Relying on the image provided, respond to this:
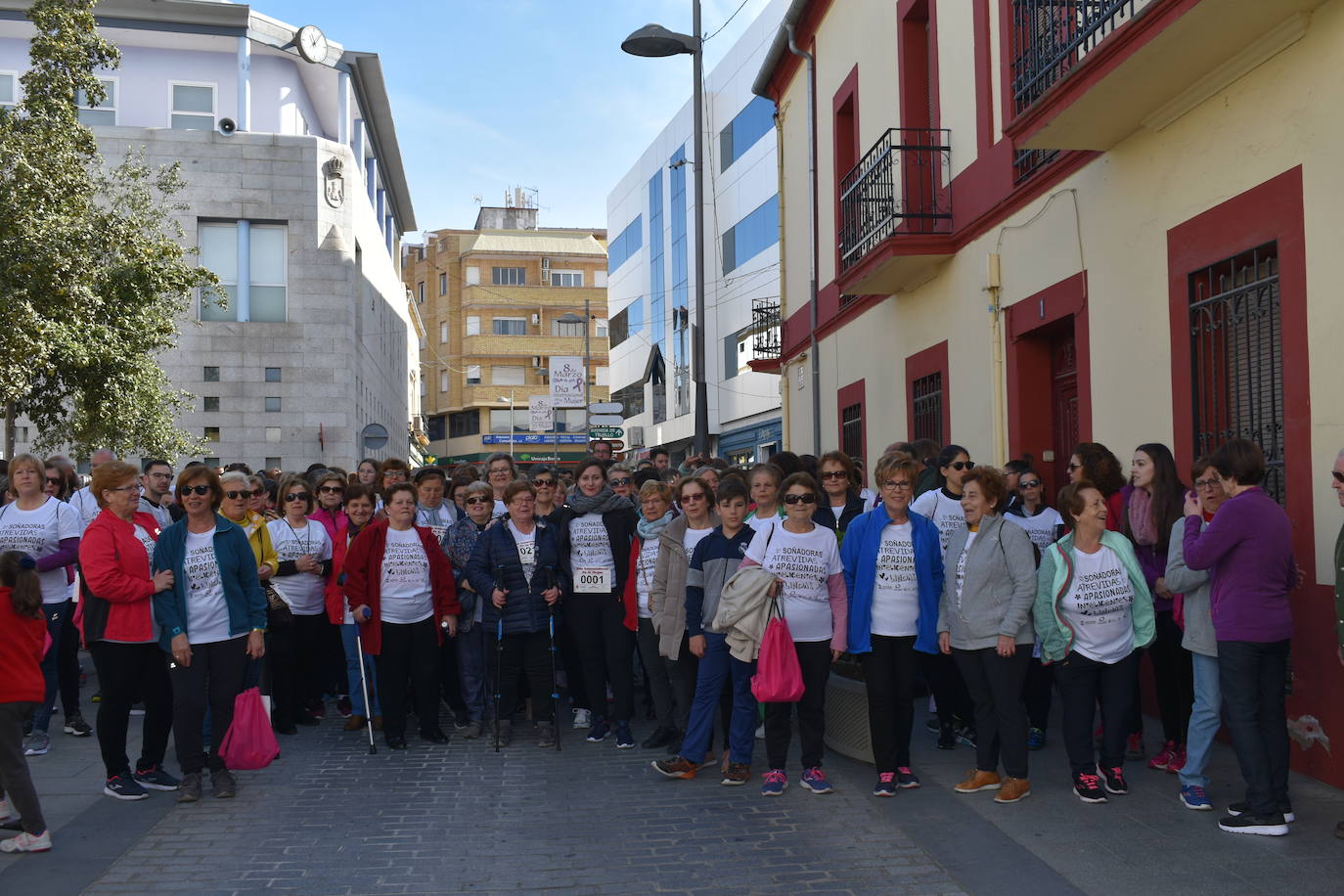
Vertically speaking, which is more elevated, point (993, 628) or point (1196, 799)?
point (993, 628)

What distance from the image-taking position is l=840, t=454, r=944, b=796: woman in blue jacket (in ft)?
22.0

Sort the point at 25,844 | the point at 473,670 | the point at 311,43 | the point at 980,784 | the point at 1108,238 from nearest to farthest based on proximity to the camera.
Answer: the point at 25,844 → the point at 980,784 → the point at 473,670 → the point at 1108,238 → the point at 311,43

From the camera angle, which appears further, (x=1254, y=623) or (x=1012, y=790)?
(x=1012, y=790)

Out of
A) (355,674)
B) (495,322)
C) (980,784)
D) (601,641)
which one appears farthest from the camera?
(495,322)

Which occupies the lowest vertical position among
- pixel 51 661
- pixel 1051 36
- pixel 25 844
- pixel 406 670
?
pixel 25 844

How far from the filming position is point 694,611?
23.5 ft

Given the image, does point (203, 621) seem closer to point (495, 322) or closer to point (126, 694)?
point (126, 694)

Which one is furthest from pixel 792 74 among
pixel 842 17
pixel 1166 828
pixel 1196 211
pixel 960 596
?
pixel 1166 828

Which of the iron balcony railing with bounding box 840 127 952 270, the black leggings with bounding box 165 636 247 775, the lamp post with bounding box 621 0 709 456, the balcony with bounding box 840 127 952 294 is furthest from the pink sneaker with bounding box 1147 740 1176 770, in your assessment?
the lamp post with bounding box 621 0 709 456

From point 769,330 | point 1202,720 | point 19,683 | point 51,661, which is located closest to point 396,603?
point 51,661

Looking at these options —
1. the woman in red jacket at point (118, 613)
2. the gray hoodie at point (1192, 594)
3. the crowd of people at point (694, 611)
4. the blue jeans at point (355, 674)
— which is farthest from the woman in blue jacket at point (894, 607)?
the woman in red jacket at point (118, 613)

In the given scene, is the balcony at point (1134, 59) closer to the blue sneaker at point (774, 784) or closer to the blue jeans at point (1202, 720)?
the blue jeans at point (1202, 720)

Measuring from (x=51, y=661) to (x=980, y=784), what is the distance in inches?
241

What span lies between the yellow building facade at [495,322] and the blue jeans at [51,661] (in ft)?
193
